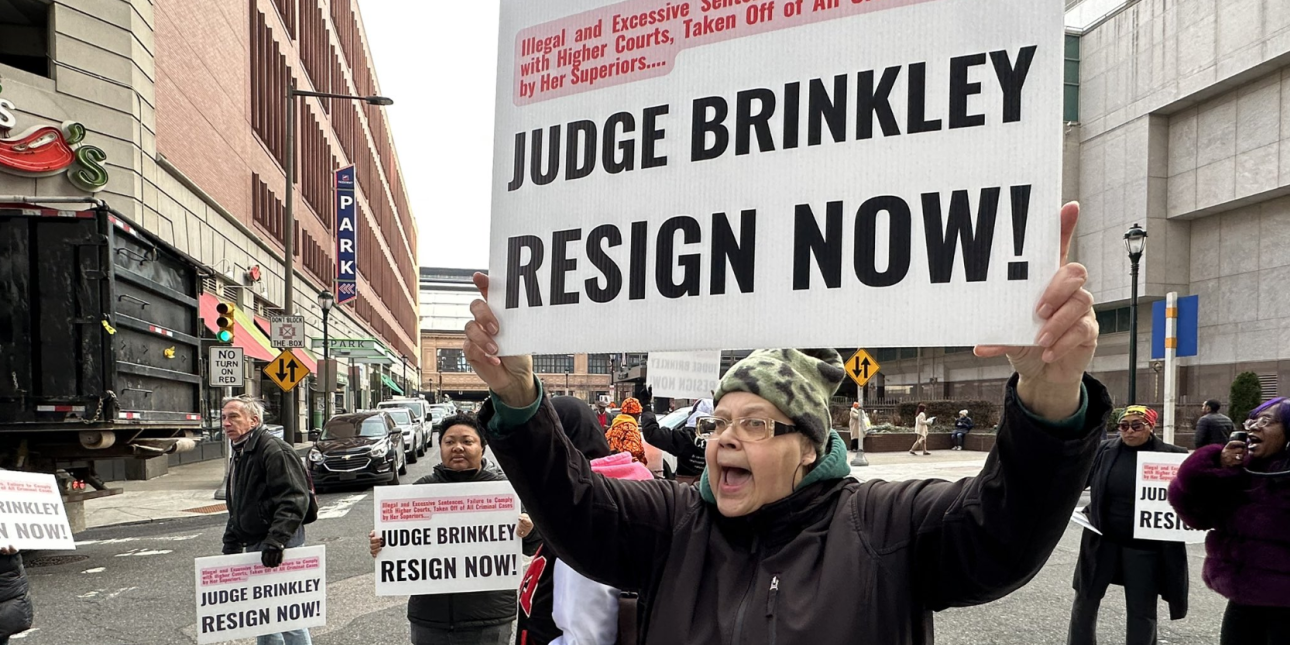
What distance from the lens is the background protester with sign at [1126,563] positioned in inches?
201

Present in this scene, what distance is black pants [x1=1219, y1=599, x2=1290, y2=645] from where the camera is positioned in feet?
12.5

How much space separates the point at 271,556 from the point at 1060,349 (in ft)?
14.8

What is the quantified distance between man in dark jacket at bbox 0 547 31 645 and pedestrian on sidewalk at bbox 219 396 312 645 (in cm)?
114

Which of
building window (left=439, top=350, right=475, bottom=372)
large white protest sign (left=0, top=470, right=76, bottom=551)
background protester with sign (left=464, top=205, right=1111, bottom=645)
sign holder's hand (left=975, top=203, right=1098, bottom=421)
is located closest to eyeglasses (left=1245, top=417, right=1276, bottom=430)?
background protester with sign (left=464, top=205, right=1111, bottom=645)

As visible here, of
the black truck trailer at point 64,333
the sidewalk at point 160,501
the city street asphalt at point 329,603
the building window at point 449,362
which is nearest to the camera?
the city street asphalt at point 329,603

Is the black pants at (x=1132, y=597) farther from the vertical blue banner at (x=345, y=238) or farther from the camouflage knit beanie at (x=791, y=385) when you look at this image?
the vertical blue banner at (x=345, y=238)

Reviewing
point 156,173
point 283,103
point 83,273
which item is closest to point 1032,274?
point 83,273

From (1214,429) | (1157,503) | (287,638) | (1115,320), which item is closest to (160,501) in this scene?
(287,638)

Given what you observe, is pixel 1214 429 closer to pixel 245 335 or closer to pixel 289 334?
pixel 289 334

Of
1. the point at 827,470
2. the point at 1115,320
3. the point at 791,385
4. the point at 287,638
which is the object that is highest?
the point at 791,385

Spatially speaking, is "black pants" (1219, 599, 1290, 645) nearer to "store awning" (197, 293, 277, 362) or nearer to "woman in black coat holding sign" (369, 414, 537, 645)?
"woman in black coat holding sign" (369, 414, 537, 645)

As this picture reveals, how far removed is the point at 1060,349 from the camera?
1470 millimetres

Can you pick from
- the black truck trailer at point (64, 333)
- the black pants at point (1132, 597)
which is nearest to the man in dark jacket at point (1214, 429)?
the black pants at point (1132, 597)

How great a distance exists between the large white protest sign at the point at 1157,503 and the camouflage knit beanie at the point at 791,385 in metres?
4.05
